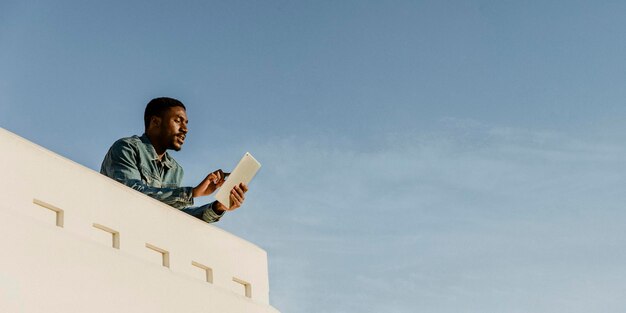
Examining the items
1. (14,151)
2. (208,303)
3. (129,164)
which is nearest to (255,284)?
(208,303)

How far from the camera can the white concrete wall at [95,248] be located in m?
6.40

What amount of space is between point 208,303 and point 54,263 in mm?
1609

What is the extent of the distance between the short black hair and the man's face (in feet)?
0.14

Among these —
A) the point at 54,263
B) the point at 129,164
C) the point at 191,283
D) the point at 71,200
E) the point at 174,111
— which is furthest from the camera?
the point at 174,111

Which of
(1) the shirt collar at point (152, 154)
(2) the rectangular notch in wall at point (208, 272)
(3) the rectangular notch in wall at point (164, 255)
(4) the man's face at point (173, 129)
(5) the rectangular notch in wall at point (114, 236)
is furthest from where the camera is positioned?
(4) the man's face at point (173, 129)

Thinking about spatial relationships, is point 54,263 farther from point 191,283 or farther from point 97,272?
point 191,283

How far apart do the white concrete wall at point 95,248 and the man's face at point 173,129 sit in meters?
1.15

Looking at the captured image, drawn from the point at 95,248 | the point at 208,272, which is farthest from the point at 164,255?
the point at 95,248

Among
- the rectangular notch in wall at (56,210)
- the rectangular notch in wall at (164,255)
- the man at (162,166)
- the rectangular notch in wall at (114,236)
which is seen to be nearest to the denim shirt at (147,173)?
the man at (162,166)

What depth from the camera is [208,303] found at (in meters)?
7.82

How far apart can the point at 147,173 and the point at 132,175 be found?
0.29 m

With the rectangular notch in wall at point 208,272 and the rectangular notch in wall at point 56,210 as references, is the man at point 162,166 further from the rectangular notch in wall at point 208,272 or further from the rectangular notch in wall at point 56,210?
the rectangular notch in wall at point 56,210

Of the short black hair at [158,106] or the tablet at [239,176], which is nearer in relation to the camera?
the tablet at [239,176]

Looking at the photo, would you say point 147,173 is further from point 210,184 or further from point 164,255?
point 164,255
